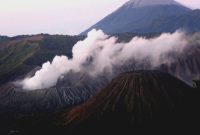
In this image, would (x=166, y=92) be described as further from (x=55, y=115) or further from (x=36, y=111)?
(x=36, y=111)

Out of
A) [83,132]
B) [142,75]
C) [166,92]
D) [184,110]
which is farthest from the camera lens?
[142,75]

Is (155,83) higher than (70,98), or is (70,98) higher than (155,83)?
(155,83)

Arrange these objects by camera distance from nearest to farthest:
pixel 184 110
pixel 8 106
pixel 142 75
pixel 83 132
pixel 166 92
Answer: pixel 83 132
pixel 184 110
pixel 166 92
pixel 142 75
pixel 8 106

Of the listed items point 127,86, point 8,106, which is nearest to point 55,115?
point 127,86

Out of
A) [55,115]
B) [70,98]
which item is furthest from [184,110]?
[70,98]

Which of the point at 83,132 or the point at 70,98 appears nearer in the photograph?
the point at 83,132

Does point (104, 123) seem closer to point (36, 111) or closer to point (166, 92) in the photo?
point (166, 92)
